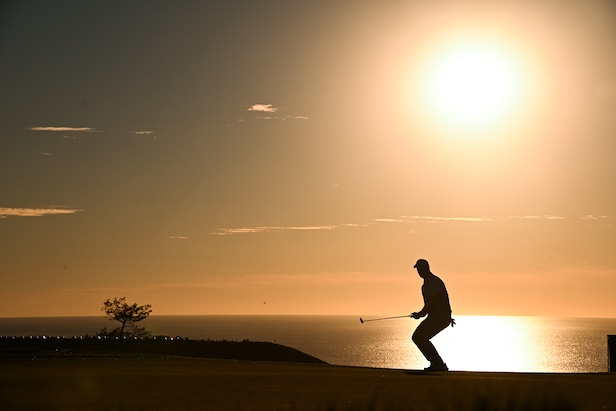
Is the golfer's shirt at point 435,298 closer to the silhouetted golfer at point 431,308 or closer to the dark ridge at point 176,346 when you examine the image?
the silhouetted golfer at point 431,308

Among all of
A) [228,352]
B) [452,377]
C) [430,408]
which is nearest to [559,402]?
[430,408]

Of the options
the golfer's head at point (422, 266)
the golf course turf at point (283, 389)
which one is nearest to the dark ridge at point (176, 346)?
the golfer's head at point (422, 266)

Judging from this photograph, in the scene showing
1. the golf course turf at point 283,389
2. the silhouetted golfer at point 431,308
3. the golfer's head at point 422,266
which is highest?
the golfer's head at point 422,266

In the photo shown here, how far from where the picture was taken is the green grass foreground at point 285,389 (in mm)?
12312

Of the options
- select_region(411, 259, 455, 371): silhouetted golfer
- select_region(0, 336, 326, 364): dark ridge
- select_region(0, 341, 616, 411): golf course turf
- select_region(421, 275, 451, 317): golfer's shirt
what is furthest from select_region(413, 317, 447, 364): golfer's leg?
select_region(0, 336, 326, 364): dark ridge

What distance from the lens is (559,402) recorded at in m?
12.5

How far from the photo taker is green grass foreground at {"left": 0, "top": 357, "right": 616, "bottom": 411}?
1231 cm

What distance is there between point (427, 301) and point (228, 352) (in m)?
28.0

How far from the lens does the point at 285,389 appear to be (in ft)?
47.1

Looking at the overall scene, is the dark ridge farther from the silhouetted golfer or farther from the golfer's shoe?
the golfer's shoe

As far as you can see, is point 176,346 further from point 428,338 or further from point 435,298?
point 428,338

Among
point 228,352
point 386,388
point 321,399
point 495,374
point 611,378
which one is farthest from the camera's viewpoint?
point 228,352

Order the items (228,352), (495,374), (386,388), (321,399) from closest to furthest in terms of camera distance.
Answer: (321,399) < (386,388) < (495,374) < (228,352)

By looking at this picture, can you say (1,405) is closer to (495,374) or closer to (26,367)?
(26,367)
